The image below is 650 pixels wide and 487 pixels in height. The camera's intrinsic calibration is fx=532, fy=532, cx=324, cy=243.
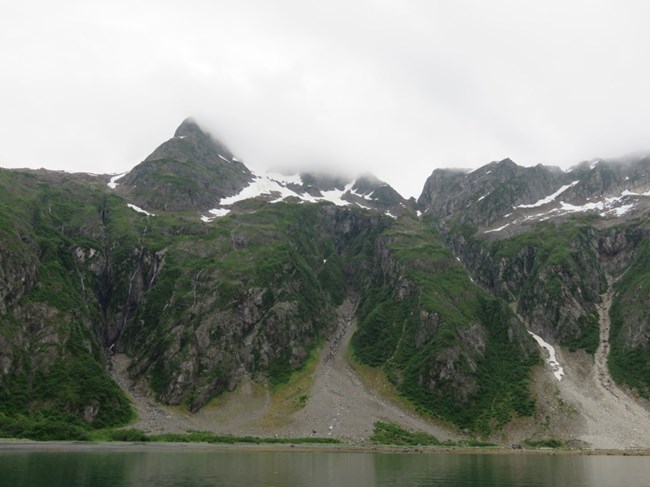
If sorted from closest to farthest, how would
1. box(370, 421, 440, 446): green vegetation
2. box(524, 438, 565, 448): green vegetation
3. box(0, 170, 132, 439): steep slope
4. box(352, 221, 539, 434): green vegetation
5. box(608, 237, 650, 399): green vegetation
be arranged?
box(0, 170, 132, 439): steep slope < box(370, 421, 440, 446): green vegetation < box(524, 438, 565, 448): green vegetation < box(352, 221, 539, 434): green vegetation < box(608, 237, 650, 399): green vegetation

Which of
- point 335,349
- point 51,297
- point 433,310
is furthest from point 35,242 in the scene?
point 433,310

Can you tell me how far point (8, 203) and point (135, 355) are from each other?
75.1m

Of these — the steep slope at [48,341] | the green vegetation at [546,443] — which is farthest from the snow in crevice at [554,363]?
the steep slope at [48,341]

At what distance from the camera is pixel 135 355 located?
179000mm

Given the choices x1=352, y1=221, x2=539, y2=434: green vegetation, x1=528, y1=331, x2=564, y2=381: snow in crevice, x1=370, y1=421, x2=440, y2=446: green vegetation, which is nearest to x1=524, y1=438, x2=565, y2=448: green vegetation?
x1=352, y1=221, x2=539, y2=434: green vegetation

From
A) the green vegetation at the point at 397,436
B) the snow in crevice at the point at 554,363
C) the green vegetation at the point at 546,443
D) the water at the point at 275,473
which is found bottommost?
the green vegetation at the point at 546,443

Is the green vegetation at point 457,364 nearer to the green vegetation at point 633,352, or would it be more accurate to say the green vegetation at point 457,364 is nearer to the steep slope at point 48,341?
the green vegetation at point 633,352

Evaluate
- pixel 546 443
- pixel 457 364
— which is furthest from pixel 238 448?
pixel 457 364

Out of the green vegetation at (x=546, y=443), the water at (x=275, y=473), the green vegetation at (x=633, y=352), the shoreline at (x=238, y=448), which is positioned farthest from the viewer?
the green vegetation at (x=633, y=352)

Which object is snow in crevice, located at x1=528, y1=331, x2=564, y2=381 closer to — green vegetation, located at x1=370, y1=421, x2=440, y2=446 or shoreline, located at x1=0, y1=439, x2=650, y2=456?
shoreline, located at x1=0, y1=439, x2=650, y2=456

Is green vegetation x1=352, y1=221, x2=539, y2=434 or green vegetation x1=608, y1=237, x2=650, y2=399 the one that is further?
green vegetation x1=608, y1=237, x2=650, y2=399

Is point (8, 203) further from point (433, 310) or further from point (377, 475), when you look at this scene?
point (377, 475)

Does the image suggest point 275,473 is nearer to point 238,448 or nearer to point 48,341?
point 238,448

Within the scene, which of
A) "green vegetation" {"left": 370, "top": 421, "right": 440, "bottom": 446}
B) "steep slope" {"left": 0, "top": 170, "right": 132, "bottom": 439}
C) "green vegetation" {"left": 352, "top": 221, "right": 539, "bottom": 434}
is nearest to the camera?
"steep slope" {"left": 0, "top": 170, "right": 132, "bottom": 439}
